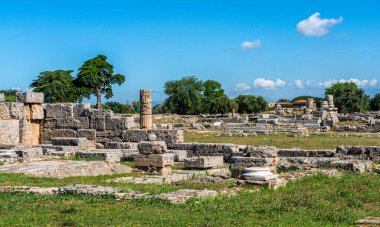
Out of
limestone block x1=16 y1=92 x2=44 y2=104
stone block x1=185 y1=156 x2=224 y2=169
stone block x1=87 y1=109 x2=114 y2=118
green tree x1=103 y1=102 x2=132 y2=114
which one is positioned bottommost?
stone block x1=185 y1=156 x2=224 y2=169

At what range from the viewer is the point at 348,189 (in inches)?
442

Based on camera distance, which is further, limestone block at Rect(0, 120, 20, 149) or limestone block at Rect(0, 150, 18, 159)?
limestone block at Rect(0, 120, 20, 149)

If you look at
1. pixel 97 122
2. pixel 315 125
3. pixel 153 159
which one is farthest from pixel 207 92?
pixel 153 159

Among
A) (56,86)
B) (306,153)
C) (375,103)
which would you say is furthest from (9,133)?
(375,103)

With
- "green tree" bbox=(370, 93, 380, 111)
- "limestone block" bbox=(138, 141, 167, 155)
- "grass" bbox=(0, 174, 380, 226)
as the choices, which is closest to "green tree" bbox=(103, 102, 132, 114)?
"green tree" bbox=(370, 93, 380, 111)

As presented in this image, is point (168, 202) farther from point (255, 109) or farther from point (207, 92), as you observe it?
point (207, 92)

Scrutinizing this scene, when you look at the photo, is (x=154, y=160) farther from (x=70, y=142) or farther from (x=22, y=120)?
(x=22, y=120)

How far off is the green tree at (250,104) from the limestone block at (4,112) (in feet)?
216

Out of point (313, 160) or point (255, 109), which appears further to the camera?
point (255, 109)

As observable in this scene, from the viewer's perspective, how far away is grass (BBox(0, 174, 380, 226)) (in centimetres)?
769

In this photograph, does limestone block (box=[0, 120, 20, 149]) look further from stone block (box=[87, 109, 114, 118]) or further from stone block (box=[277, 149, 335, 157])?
stone block (box=[277, 149, 335, 157])

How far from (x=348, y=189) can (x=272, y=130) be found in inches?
1126

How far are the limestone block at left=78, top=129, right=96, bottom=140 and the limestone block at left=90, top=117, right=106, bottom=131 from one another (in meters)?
0.20

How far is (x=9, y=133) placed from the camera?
21.1 meters
